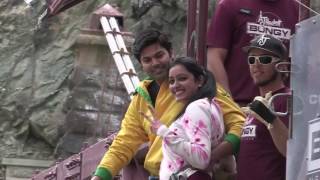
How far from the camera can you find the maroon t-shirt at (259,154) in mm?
5199

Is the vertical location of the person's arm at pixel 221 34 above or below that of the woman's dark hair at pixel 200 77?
above

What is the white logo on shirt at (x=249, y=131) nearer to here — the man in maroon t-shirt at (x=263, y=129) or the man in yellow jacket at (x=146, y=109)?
the man in maroon t-shirt at (x=263, y=129)

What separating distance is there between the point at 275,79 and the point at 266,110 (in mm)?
606

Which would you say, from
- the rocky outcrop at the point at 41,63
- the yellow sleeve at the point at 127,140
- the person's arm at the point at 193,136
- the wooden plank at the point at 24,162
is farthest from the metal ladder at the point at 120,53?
the person's arm at the point at 193,136

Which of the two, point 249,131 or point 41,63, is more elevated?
point 41,63

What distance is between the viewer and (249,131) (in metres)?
5.33

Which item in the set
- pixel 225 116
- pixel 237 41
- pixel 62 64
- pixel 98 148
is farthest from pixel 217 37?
pixel 62 64

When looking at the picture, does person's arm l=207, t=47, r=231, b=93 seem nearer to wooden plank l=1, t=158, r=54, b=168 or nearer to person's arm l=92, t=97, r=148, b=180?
person's arm l=92, t=97, r=148, b=180

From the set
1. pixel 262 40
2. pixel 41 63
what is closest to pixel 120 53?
pixel 262 40

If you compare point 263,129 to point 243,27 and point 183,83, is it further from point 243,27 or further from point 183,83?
point 243,27

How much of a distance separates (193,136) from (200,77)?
404 mm

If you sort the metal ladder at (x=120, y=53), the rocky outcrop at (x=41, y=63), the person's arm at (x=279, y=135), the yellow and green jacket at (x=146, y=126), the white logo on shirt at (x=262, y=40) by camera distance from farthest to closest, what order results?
1. the rocky outcrop at (x=41, y=63)
2. the metal ladder at (x=120, y=53)
3. the yellow and green jacket at (x=146, y=126)
4. the white logo on shirt at (x=262, y=40)
5. the person's arm at (x=279, y=135)

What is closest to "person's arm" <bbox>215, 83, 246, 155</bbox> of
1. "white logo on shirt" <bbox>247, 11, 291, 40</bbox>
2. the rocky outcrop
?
"white logo on shirt" <bbox>247, 11, 291, 40</bbox>

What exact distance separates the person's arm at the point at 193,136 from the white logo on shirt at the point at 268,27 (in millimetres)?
1055
